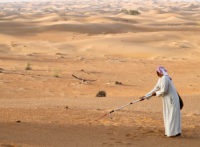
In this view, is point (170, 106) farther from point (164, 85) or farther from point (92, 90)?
point (92, 90)

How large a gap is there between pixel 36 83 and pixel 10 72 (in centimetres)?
276

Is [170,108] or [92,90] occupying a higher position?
[170,108]

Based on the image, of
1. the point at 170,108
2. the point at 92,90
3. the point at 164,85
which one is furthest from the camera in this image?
the point at 92,90

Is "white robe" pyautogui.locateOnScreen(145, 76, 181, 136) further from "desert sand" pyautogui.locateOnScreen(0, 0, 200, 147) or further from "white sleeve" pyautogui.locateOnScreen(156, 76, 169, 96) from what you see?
"desert sand" pyautogui.locateOnScreen(0, 0, 200, 147)

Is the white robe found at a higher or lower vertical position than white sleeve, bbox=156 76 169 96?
lower

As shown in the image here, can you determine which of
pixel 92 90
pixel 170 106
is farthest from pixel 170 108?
pixel 92 90

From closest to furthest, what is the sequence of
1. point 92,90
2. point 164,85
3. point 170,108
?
point 164,85, point 170,108, point 92,90

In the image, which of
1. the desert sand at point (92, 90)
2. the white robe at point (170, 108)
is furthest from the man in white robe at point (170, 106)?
the desert sand at point (92, 90)

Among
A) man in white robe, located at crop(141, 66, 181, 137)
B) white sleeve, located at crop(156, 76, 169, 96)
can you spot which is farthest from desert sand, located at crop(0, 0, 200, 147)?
white sleeve, located at crop(156, 76, 169, 96)

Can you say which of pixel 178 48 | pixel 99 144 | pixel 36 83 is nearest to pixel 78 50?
pixel 178 48

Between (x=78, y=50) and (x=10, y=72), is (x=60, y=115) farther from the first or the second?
(x=78, y=50)

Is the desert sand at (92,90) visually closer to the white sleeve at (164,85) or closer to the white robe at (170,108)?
the white robe at (170,108)

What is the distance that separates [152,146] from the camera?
6.64m

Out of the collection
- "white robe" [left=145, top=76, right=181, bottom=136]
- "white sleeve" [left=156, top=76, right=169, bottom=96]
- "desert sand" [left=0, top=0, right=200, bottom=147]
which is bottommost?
"desert sand" [left=0, top=0, right=200, bottom=147]
